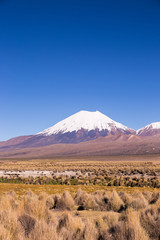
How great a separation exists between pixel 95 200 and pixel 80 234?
6515mm

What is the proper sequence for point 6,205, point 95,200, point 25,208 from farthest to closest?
point 95,200, point 6,205, point 25,208

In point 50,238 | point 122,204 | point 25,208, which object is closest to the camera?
point 50,238

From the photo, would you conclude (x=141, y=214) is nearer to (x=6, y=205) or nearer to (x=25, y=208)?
(x=25, y=208)

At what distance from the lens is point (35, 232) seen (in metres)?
5.52

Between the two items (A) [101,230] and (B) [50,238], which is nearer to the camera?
(B) [50,238]

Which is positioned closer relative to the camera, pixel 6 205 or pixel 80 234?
pixel 80 234

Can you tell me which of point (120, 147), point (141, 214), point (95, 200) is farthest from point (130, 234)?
point (120, 147)

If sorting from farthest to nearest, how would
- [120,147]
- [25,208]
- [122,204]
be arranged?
[120,147]
[122,204]
[25,208]

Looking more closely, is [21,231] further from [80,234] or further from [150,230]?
[150,230]

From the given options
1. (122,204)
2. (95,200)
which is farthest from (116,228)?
(95,200)

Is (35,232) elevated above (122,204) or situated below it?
above

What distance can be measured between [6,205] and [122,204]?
4.81 m

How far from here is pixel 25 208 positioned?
8688mm

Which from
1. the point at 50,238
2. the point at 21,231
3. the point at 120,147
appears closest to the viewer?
the point at 50,238
